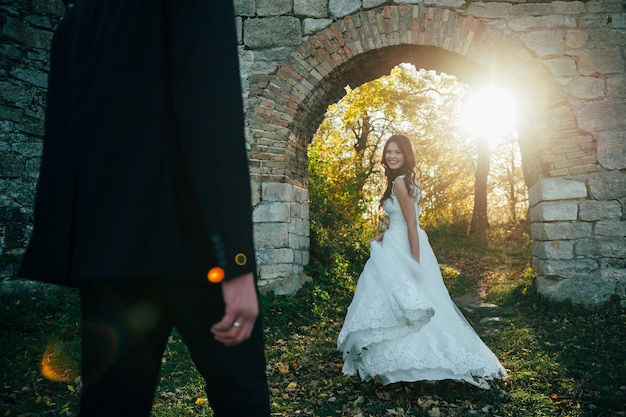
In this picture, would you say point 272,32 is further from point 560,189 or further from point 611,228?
point 611,228

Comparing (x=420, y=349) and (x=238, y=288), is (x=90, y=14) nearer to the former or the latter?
(x=238, y=288)

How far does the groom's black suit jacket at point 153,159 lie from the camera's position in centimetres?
109

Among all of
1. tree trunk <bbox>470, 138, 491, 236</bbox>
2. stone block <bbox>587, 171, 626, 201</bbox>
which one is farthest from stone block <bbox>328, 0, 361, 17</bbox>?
tree trunk <bbox>470, 138, 491, 236</bbox>

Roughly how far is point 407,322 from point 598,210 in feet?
13.7

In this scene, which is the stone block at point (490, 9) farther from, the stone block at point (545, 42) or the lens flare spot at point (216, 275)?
the lens flare spot at point (216, 275)

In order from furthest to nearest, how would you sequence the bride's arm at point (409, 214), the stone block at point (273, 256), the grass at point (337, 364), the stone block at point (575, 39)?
the stone block at point (273, 256) → the stone block at point (575, 39) → the bride's arm at point (409, 214) → the grass at point (337, 364)

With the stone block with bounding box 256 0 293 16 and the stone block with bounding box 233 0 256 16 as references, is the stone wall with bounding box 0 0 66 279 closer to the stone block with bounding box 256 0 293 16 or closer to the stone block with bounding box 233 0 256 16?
the stone block with bounding box 233 0 256 16

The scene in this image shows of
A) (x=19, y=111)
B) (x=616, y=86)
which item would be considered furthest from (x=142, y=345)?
(x=616, y=86)

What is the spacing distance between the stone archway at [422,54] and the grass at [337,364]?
701 mm

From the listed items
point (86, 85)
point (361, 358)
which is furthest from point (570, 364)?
point (86, 85)

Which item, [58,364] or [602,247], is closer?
[58,364]

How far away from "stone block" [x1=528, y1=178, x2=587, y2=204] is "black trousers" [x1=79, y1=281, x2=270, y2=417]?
608cm

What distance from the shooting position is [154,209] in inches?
44.4

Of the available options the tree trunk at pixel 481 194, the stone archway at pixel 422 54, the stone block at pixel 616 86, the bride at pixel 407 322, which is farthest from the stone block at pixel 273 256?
the tree trunk at pixel 481 194
